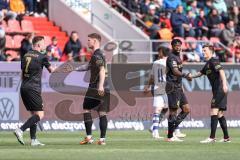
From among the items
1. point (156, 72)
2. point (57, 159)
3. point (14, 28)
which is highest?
point (14, 28)

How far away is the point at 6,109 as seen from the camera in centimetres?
2617

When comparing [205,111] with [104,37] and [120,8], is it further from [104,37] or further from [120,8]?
[120,8]

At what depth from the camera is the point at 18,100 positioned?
86.5ft

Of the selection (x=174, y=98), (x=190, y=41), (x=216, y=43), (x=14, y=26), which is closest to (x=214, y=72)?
(x=174, y=98)

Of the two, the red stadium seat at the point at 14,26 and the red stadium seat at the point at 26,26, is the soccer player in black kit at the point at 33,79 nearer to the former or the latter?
the red stadium seat at the point at 14,26

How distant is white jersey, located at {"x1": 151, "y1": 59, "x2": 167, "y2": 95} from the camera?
23.0 metres

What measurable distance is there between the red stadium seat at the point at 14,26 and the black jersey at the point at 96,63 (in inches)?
496

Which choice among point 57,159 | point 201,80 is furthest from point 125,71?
point 57,159

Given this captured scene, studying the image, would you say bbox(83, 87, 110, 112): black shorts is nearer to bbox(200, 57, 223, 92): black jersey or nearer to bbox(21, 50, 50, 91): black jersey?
bbox(21, 50, 50, 91): black jersey

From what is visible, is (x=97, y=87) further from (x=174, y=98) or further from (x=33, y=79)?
(x=174, y=98)

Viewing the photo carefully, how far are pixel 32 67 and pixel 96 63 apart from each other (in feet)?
4.53

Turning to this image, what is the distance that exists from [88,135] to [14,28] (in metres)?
12.8

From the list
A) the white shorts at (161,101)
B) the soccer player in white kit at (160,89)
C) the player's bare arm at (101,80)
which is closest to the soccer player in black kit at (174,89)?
the soccer player in white kit at (160,89)

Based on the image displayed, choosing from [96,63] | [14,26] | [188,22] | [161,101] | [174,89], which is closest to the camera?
[96,63]
